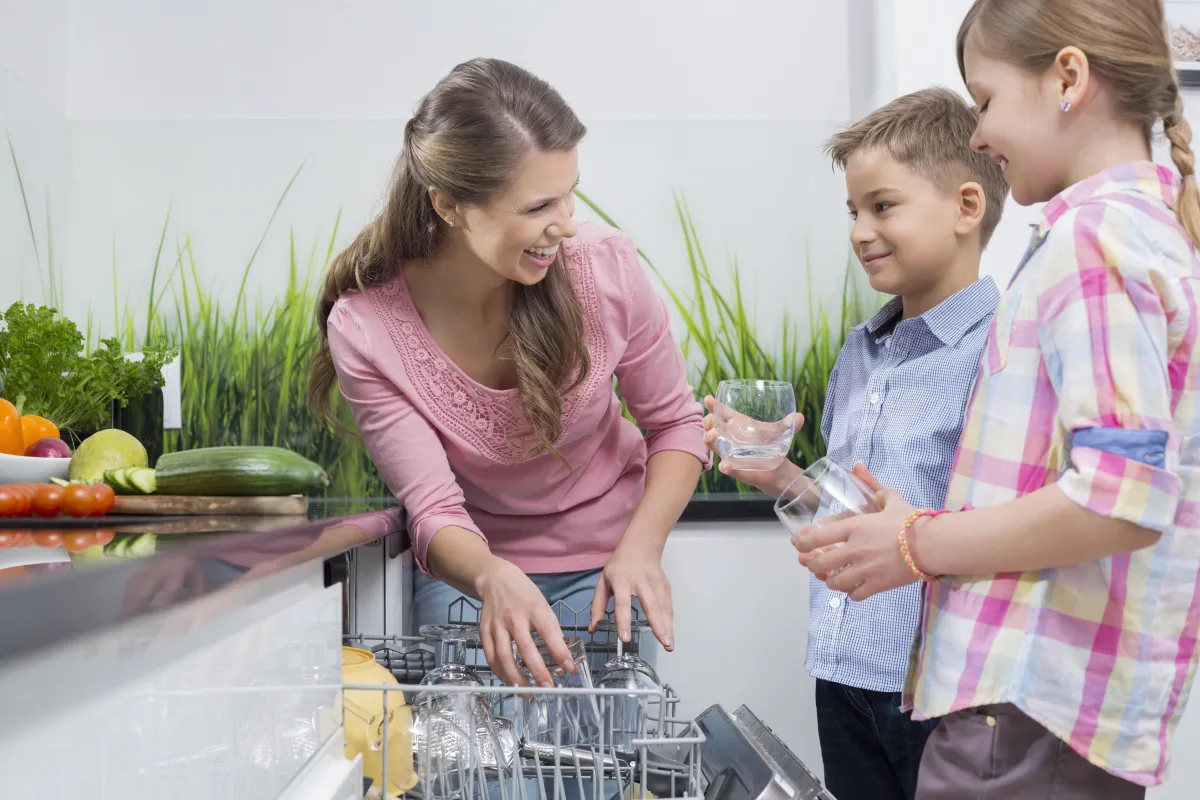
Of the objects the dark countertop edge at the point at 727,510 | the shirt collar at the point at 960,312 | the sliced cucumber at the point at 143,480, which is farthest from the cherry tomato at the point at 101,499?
the dark countertop edge at the point at 727,510

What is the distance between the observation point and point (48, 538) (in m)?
0.77

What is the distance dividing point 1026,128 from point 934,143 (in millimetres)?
447

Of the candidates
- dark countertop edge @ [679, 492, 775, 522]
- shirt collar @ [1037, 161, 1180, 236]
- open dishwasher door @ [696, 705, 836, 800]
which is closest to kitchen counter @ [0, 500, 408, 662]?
open dishwasher door @ [696, 705, 836, 800]

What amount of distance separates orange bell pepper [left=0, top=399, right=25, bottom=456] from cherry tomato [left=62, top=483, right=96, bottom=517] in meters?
0.41

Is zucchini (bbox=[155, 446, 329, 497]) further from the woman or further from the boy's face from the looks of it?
the boy's face

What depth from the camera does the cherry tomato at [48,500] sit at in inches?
38.7

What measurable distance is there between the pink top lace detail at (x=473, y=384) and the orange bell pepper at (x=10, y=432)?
486 millimetres

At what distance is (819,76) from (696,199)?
15.4 inches

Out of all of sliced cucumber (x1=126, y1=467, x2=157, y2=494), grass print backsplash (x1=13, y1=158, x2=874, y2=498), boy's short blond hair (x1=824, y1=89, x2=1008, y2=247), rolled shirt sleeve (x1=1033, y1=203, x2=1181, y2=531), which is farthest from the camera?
grass print backsplash (x1=13, y1=158, x2=874, y2=498)

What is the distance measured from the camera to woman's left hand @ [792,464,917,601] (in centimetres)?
93

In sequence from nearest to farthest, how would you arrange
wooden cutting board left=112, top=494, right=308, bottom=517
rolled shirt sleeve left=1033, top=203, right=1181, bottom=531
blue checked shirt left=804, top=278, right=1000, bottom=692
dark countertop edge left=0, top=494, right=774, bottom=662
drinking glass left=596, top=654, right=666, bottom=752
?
dark countertop edge left=0, top=494, right=774, bottom=662 → rolled shirt sleeve left=1033, top=203, right=1181, bottom=531 → drinking glass left=596, top=654, right=666, bottom=752 → wooden cutting board left=112, top=494, right=308, bottom=517 → blue checked shirt left=804, top=278, right=1000, bottom=692

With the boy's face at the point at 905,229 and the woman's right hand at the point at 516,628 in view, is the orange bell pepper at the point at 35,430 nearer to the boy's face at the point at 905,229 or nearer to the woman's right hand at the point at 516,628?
the woman's right hand at the point at 516,628

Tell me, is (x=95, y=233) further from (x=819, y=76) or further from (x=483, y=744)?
(x=483, y=744)

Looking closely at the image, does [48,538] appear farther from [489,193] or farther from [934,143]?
[934,143]
